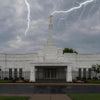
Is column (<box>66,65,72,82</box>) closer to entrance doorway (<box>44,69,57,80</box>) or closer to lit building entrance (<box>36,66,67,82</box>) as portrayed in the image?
lit building entrance (<box>36,66,67,82</box>)

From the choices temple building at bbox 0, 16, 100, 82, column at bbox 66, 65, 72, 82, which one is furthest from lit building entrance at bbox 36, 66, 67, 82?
column at bbox 66, 65, 72, 82

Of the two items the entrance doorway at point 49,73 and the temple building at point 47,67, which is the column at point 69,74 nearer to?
the temple building at point 47,67

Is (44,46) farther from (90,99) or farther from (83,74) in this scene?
(90,99)

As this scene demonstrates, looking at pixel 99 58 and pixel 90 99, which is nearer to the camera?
pixel 90 99

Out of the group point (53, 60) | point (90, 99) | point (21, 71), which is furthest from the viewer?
point (21, 71)

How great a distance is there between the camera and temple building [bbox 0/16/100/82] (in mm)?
44094

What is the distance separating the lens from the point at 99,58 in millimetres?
45062

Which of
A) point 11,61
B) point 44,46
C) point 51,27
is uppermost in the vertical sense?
point 51,27

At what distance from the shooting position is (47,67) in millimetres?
44281

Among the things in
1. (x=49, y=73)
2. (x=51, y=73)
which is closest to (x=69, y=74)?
(x=51, y=73)

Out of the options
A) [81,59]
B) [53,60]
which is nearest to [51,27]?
[53,60]

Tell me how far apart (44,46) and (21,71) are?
1006cm

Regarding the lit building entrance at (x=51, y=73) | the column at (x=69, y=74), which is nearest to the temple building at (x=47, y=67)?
the lit building entrance at (x=51, y=73)

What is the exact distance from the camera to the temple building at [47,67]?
44094 mm
